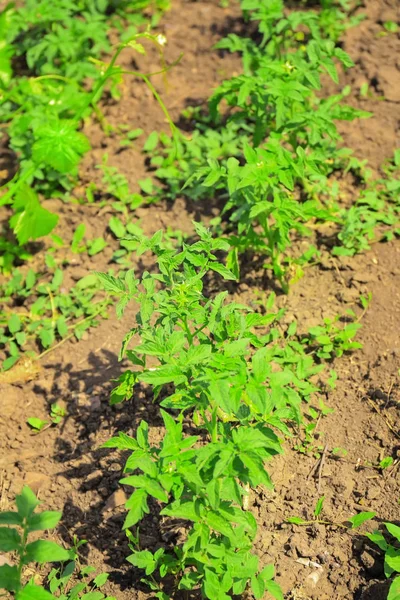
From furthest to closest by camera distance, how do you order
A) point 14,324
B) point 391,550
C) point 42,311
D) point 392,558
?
point 42,311 < point 14,324 < point 391,550 < point 392,558

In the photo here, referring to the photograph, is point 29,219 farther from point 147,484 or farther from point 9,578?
point 9,578

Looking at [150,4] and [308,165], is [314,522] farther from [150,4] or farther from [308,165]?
[150,4]

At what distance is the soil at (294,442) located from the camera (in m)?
2.94

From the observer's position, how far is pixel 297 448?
3.23 metres

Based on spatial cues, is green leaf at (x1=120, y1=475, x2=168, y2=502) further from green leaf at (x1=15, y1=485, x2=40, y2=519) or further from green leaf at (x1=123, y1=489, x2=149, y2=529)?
green leaf at (x1=15, y1=485, x2=40, y2=519)

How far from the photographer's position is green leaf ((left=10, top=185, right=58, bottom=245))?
4.00 metres

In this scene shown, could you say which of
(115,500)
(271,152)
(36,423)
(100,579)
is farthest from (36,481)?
(271,152)

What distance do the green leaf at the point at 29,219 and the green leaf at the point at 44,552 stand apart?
81.7 inches

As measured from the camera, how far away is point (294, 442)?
3.26m

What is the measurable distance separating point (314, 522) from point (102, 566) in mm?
910

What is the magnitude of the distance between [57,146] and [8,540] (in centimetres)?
238

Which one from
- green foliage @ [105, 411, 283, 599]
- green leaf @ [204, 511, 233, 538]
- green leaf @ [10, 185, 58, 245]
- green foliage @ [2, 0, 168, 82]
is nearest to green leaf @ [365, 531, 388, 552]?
green foliage @ [105, 411, 283, 599]

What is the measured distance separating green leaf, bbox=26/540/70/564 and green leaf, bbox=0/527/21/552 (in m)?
0.05

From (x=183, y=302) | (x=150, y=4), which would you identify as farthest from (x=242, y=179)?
(x=150, y=4)
